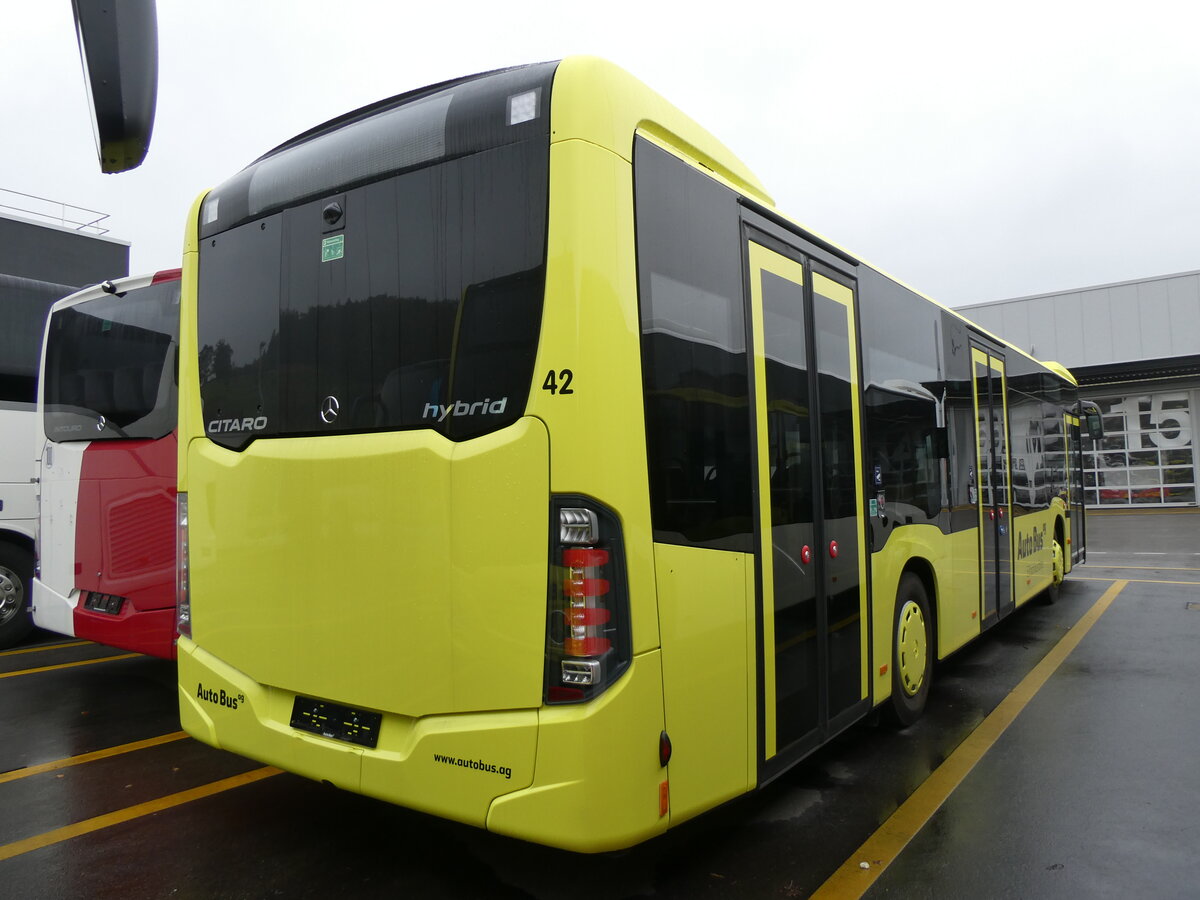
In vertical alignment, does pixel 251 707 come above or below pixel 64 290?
below

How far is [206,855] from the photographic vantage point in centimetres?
353

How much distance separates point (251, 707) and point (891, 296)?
4393 millimetres

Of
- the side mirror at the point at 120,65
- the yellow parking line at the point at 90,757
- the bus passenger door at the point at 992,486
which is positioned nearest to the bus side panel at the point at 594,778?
the side mirror at the point at 120,65

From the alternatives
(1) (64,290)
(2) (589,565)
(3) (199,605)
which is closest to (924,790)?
(2) (589,565)

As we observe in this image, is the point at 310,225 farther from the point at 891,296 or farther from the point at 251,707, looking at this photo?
the point at 891,296

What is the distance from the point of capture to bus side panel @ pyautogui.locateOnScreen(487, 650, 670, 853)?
2529 mm

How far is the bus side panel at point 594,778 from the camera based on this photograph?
2.53 meters

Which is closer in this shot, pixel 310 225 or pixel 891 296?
pixel 310 225

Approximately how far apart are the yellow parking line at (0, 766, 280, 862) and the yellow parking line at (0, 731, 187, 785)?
757 mm

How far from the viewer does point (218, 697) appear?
358cm

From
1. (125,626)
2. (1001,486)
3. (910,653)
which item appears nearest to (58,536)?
(125,626)

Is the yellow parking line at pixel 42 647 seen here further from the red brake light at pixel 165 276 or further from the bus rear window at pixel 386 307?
the bus rear window at pixel 386 307

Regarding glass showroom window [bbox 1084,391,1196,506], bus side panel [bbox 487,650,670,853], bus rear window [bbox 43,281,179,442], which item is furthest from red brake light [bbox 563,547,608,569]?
glass showroom window [bbox 1084,391,1196,506]

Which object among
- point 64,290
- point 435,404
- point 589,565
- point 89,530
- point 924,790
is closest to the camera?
point 589,565
